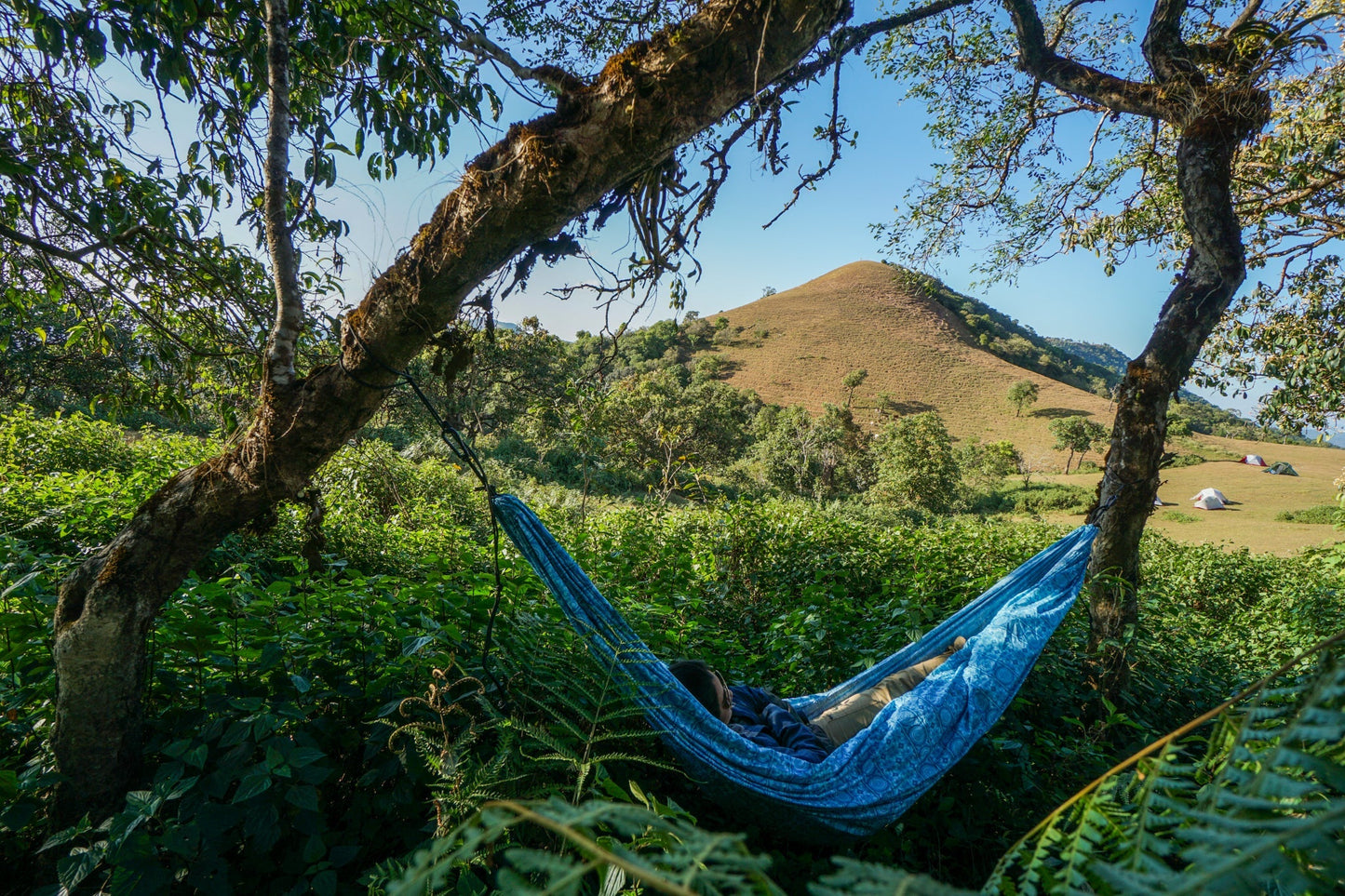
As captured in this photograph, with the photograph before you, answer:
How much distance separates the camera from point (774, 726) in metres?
2.20

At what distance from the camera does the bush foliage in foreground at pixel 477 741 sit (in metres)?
0.59

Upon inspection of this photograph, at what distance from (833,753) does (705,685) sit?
0.53 meters

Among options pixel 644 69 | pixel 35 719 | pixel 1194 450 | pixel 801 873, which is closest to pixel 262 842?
pixel 35 719

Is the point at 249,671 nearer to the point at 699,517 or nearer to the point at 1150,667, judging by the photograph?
the point at 1150,667

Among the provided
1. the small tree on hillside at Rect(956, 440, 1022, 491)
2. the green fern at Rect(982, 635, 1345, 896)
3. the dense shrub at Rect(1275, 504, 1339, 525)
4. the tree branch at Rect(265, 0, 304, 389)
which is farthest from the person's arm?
the small tree on hillside at Rect(956, 440, 1022, 491)

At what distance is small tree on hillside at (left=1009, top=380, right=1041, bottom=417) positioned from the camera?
38.0m

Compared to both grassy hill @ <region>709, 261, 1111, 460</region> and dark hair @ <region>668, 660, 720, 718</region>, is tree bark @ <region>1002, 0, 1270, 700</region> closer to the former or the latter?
dark hair @ <region>668, 660, 720, 718</region>

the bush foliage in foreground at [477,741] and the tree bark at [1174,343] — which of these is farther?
the tree bark at [1174,343]

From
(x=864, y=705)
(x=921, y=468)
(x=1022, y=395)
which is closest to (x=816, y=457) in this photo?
(x=921, y=468)

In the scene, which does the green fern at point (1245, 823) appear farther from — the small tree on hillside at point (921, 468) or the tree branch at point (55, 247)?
the small tree on hillside at point (921, 468)

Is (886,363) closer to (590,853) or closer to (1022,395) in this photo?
(1022,395)

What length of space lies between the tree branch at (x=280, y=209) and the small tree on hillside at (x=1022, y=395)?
142 ft

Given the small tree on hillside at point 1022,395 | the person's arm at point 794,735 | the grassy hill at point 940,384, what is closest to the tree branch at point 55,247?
→ the person's arm at point 794,735

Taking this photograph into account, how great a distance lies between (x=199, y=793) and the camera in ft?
4.26
